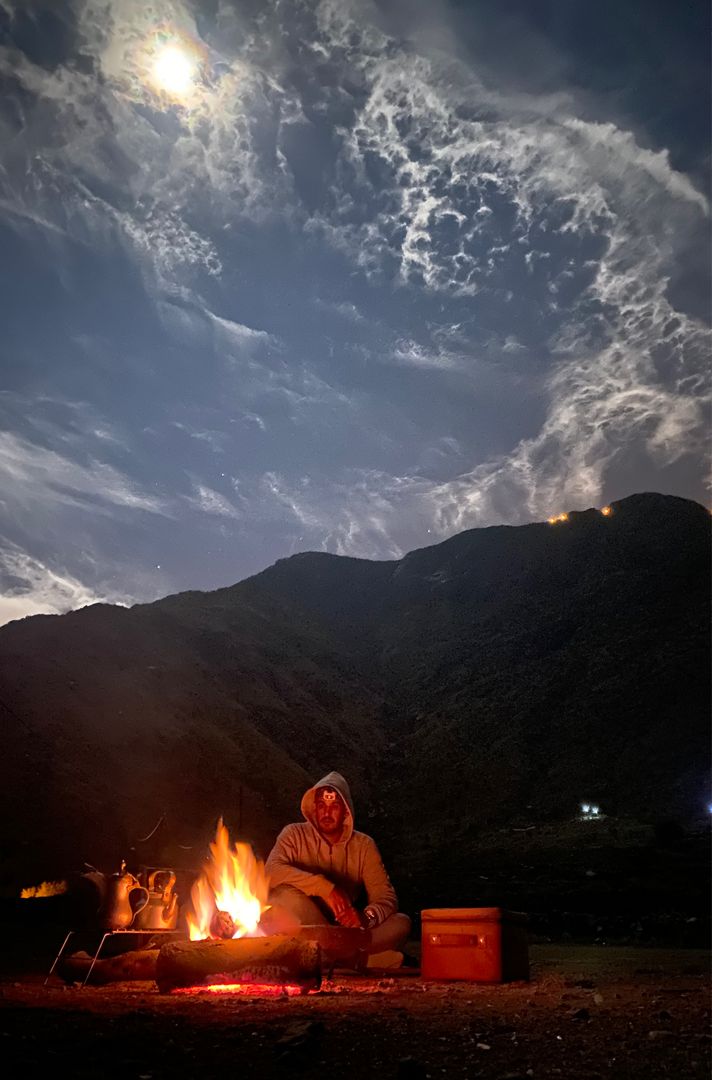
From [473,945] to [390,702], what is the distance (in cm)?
5287

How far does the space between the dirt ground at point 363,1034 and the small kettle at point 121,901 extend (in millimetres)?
1227

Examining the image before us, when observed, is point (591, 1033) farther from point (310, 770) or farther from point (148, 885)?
point (310, 770)

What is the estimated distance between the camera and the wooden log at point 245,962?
6238 millimetres

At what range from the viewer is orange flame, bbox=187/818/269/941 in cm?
768

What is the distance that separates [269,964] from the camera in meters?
6.26

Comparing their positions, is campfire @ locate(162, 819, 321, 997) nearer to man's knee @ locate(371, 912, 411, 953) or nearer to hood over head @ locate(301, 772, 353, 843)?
man's knee @ locate(371, 912, 411, 953)

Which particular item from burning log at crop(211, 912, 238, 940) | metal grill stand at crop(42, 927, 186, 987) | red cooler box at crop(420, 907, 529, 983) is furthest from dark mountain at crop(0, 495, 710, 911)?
red cooler box at crop(420, 907, 529, 983)

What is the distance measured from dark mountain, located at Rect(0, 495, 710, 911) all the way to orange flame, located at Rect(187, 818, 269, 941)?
284 inches

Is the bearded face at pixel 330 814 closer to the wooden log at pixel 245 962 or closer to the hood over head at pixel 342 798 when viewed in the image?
the hood over head at pixel 342 798

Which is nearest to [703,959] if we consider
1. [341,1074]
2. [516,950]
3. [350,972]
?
[516,950]

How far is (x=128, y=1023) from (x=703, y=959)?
10.2 meters

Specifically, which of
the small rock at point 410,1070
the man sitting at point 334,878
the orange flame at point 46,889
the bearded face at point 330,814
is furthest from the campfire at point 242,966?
the orange flame at point 46,889

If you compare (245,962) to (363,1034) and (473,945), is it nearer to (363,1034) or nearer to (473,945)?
(363,1034)

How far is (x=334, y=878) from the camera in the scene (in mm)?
8523
